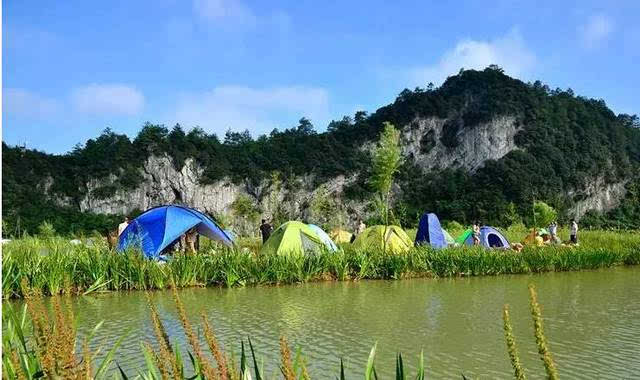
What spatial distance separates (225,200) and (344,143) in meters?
18.3

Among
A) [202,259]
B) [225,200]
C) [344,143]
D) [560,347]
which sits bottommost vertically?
[560,347]

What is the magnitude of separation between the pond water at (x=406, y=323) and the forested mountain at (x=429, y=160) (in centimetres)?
4642

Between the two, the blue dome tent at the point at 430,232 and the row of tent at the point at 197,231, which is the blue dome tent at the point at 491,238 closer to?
the blue dome tent at the point at 430,232

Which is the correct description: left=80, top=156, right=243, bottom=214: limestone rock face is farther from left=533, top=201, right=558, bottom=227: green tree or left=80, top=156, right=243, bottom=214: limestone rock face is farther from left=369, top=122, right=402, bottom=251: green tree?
left=369, top=122, right=402, bottom=251: green tree

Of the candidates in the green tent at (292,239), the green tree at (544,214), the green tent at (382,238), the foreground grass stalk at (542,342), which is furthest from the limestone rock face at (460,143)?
the foreground grass stalk at (542,342)

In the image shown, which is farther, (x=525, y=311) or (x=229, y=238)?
(x=229, y=238)

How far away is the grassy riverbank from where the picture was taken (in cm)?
1088

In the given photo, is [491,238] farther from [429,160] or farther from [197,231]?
[429,160]

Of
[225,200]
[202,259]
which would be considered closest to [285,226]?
[202,259]

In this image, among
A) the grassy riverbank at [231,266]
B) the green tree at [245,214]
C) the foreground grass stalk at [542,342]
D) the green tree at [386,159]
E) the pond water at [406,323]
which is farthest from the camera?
the green tree at [245,214]

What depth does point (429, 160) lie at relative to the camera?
263ft

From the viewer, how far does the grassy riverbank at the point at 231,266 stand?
35.7 ft

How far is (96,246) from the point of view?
1227 cm

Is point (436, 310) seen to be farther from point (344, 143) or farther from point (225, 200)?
point (344, 143)
